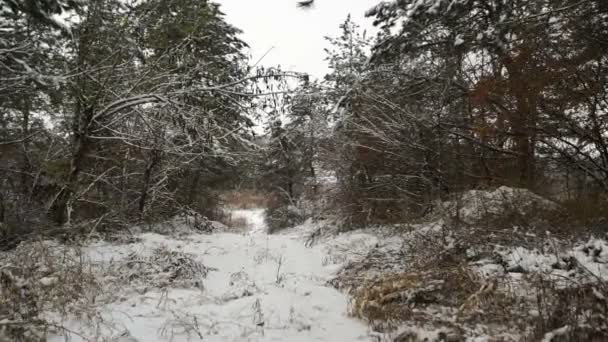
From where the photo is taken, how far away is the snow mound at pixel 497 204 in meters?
6.54

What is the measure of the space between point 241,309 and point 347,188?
8553mm

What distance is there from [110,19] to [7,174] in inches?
144

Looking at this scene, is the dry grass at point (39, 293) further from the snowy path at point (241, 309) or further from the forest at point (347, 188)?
the snowy path at point (241, 309)

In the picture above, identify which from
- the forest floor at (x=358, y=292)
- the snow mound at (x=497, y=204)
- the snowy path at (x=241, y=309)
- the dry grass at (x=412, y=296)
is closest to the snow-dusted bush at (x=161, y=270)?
the forest floor at (x=358, y=292)

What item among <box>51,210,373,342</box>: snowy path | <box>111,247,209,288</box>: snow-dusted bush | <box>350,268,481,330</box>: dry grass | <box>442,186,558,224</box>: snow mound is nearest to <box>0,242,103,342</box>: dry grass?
<box>51,210,373,342</box>: snowy path

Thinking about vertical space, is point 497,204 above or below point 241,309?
above

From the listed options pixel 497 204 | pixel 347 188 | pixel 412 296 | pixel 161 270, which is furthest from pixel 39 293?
pixel 347 188

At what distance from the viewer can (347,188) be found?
1266cm

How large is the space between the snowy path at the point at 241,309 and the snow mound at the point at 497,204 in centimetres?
251

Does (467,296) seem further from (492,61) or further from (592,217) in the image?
(492,61)

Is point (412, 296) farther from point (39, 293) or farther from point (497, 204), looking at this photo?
point (39, 293)

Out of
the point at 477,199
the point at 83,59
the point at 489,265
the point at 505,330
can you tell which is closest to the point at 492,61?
the point at 477,199

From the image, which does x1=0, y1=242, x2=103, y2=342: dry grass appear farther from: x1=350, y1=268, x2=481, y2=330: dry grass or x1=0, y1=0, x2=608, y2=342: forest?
x1=350, y1=268, x2=481, y2=330: dry grass

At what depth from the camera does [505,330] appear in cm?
353
